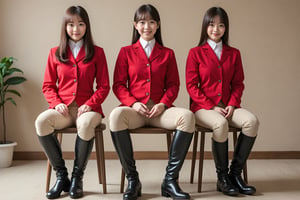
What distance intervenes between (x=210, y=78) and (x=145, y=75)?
1.35 ft

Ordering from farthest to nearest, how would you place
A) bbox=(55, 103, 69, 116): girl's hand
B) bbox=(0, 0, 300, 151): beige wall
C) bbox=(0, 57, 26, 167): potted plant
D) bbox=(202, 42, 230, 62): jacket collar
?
bbox=(0, 0, 300, 151): beige wall → bbox=(0, 57, 26, 167): potted plant → bbox=(202, 42, 230, 62): jacket collar → bbox=(55, 103, 69, 116): girl's hand

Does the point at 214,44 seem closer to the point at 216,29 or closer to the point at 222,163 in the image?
the point at 216,29

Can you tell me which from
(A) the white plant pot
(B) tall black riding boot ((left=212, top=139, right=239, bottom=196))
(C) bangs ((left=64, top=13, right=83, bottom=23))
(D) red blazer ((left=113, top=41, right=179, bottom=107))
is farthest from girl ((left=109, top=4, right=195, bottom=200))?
(A) the white plant pot

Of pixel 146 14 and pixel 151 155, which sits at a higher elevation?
pixel 146 14

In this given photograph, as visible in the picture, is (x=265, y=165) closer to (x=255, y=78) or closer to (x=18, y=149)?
(x=255, y=78)

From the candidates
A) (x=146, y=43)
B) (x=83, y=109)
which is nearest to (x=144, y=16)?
(x=146, y=43)

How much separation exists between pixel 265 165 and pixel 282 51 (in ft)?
3.15

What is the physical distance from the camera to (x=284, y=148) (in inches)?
145

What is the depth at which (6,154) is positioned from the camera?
3359 millimetres

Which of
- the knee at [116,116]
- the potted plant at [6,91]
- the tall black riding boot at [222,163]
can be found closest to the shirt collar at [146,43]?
the knee at [116,116]

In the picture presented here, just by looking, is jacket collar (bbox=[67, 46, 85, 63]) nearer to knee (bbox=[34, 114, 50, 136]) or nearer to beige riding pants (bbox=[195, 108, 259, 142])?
knee (bbox=[34, 114, 50, 136])

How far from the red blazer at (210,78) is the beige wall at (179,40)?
0.85m

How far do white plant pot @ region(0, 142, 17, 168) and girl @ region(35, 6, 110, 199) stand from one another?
97 centimetres

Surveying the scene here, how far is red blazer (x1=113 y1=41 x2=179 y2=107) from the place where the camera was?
2.63 metres
